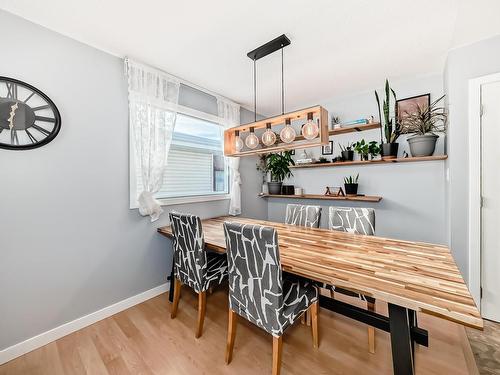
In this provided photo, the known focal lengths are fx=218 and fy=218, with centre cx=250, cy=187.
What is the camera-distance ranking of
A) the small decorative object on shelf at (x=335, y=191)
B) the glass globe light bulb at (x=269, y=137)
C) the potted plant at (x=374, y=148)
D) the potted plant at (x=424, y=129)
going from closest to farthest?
the glass globe light bulb at (x=269, y=137) → the potted plant at (x=424, y=129) → the potted plant at (x=374, y=148) → the small decorative object on shelf at (x=335, y=191)

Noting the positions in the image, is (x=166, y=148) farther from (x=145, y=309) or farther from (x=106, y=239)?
(x=145, y=309)

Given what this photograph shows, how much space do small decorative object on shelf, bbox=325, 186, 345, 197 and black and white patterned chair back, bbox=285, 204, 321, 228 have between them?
2.80ft

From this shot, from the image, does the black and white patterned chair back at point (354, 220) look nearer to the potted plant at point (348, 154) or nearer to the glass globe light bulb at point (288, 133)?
the glass globe light bulb at point (288, 133)

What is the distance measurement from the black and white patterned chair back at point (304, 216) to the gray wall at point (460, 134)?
1.27 meters

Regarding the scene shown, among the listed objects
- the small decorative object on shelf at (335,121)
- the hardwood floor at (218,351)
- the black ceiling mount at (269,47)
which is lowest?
the hardwood floor at (218,351)

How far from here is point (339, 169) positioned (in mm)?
3301

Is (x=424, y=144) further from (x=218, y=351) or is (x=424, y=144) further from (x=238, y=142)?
(x=218, y=351)

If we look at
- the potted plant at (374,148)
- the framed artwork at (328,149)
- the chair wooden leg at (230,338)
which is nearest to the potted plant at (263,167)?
the framed artwork at (328,149)

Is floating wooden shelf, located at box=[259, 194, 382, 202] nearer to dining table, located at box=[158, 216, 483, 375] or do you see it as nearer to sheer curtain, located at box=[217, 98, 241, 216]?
sheer curtain, located at box=[217, 98, 241, 216]

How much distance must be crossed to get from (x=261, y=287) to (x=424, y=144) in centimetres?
243

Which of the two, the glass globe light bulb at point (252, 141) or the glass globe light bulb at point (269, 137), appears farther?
the glass globe light bulb at point (252, 141)

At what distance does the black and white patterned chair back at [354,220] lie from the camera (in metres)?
2.08

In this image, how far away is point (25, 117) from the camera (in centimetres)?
164

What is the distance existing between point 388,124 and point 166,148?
264cm
